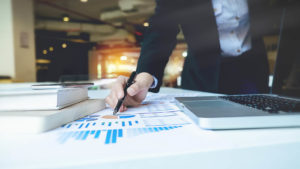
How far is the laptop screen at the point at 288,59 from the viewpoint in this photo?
2.68ft

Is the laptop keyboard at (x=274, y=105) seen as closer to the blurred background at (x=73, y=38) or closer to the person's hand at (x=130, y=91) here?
the person's hand at (x=130, y=91)

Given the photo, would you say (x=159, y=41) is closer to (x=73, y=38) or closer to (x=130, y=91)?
(x=130, y=91)

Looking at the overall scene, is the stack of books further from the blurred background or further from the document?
the blurred background

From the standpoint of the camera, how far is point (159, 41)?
3.33 ft

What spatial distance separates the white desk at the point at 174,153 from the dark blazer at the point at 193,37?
2.01ft

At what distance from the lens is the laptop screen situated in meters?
0.82

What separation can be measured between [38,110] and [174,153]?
308 mm

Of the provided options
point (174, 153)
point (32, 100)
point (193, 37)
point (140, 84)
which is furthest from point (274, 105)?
point (193, 37)

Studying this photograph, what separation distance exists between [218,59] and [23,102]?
41.6 inches

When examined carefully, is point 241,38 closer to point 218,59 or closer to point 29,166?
point 218,59

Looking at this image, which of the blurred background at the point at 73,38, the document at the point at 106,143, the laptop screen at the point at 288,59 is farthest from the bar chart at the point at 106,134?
the laptop screen at the point at 288,59

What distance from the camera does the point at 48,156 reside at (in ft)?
0.81

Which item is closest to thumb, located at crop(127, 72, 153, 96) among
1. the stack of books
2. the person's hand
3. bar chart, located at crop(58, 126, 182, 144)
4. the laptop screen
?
the person's hand

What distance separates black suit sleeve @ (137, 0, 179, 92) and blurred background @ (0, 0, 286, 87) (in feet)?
0.25
